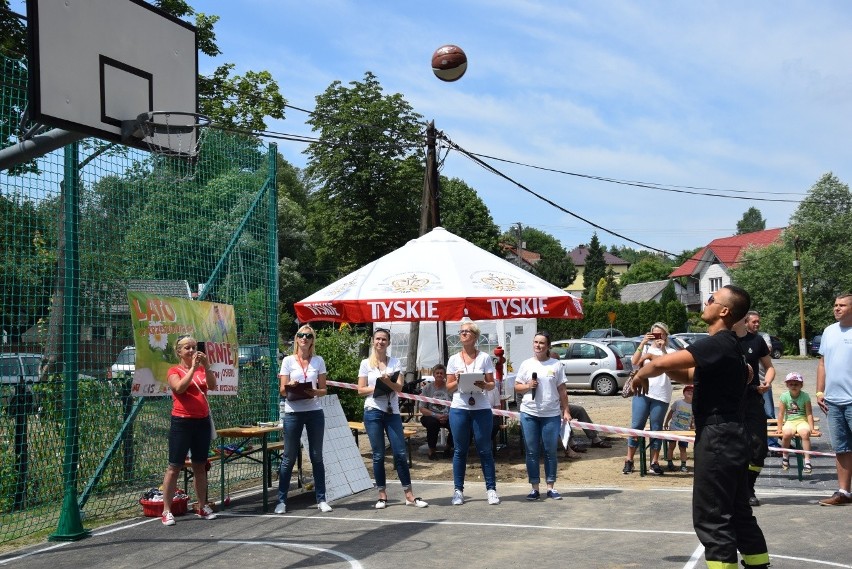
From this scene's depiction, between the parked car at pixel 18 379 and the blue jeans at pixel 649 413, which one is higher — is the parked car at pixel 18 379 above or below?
above

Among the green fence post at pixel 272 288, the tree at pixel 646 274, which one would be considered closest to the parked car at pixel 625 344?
the green fence post at pixel 272 288

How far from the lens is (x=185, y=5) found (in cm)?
2083

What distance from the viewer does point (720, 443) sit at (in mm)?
5398

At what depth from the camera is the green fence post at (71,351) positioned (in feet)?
27.0

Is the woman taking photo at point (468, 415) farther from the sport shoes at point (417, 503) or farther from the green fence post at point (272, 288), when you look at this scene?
the green fence post at point (272, 288)

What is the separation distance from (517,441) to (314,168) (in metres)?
32.0

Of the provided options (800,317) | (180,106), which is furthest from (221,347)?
(800,317)

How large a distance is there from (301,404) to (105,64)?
3.96 meters

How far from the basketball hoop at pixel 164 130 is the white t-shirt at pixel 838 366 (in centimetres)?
625

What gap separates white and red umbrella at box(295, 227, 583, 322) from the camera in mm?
11883

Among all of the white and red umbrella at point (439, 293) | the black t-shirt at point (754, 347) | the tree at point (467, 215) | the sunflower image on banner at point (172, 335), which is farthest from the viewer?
the tree at point (467, 215)

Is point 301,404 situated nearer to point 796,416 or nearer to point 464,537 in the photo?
point 464,537

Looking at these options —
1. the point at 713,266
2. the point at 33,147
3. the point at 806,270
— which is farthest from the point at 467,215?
the point at 33,147

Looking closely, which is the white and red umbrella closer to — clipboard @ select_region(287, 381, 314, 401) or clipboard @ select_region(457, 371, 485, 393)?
clipboard @ select_region(457, 371, 485, 393)
